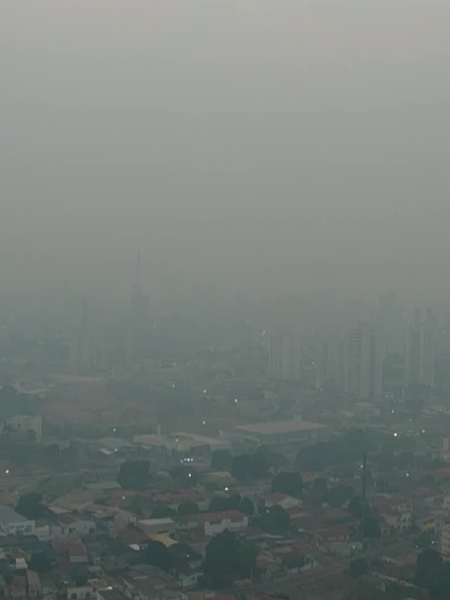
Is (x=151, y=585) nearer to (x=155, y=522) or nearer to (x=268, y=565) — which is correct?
(x=268, y=565)

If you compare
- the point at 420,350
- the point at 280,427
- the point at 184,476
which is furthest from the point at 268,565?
the point at 420,350

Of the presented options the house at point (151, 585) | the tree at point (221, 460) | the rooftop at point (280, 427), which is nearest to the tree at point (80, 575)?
the house at point (151, 585)

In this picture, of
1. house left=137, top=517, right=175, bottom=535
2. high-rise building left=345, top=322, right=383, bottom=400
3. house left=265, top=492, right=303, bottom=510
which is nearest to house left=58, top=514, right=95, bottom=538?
house left=137, top=517, right=175, bottom=535

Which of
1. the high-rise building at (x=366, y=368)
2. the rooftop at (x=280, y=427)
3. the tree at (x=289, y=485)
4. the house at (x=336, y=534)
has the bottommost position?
the house at (x=336, y=534)

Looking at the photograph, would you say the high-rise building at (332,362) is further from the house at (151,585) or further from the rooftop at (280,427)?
the house at (151,585)

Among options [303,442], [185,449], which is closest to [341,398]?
[303,442]

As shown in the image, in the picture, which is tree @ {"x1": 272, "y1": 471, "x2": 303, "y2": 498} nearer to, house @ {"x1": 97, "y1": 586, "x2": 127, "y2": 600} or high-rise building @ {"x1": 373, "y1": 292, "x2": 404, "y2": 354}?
house @ {"x1": 97, "y1": 586, "x2": 127, "y2": 600}
